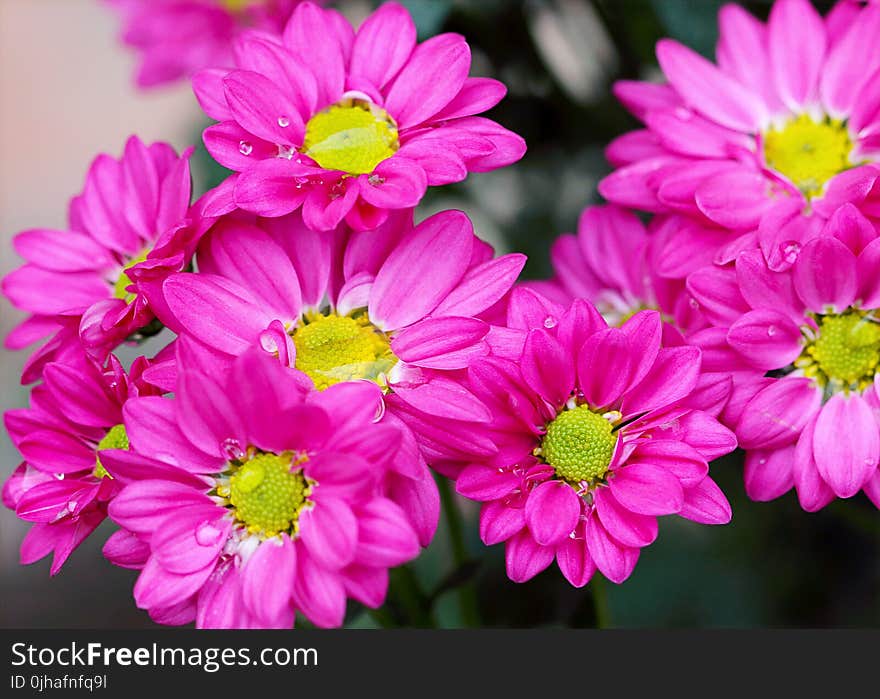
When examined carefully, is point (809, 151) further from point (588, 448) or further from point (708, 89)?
point (588, 448)

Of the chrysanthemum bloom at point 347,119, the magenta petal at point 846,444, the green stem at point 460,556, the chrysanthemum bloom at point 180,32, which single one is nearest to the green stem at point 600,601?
the green stem at point 460,556

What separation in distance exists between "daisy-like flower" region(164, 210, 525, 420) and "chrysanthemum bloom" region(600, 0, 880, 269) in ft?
0.45

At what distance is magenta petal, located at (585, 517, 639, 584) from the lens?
51 cm

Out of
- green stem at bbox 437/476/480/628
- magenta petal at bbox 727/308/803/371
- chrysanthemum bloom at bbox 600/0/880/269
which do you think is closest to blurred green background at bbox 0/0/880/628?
green stem at bbox 437/476/480/628

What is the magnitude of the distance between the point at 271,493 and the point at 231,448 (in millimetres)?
31

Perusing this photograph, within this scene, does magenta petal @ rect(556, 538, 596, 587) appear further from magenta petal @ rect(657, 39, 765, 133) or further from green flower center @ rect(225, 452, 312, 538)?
magenta petal @ rect(657, 39, 765, 133)

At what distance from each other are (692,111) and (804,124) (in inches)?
3.0

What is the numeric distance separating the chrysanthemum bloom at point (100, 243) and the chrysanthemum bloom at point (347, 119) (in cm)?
6

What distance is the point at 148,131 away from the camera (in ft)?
4.83

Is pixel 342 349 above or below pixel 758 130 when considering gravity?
below

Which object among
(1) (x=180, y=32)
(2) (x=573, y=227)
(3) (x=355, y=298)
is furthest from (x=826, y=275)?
(1) (x=180, y=32)

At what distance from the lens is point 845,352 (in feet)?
1.89

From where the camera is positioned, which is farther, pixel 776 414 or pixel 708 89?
pixel 708 89

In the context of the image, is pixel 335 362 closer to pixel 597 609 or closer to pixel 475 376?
pixel 475 376
